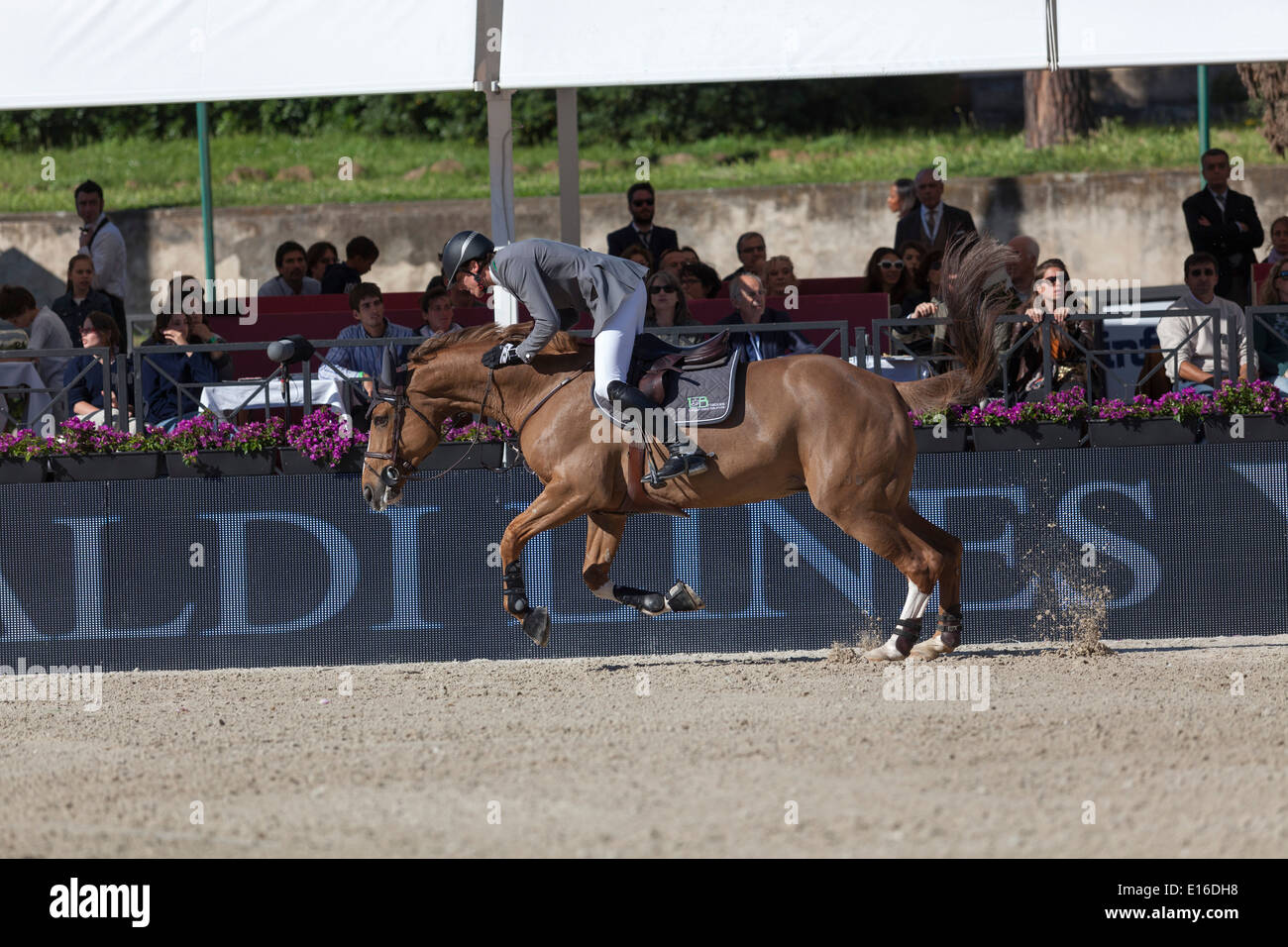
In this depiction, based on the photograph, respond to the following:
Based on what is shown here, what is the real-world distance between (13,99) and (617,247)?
4.54 meters

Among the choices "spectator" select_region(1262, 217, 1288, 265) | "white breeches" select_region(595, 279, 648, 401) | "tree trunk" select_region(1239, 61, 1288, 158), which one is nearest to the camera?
"white breeches" select_region(595, 279, 648, 401)

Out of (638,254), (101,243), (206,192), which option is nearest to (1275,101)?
(638,254)

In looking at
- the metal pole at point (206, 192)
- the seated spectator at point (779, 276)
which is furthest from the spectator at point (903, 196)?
the metal pole at point (206, 192)

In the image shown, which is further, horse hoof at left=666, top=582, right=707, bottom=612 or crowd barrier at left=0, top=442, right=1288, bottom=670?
crowd barrier at left=0, top=442, right=1288, bottom=670

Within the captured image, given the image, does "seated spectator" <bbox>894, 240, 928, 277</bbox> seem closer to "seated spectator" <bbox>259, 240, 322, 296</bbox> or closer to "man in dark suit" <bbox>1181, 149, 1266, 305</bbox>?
"man in dark suit" <bbox>1181, 149, 1266, 305</bbox>

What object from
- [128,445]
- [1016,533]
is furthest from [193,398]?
[1016,533]

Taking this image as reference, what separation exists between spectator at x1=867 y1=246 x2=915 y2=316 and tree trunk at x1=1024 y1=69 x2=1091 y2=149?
12.4 meters

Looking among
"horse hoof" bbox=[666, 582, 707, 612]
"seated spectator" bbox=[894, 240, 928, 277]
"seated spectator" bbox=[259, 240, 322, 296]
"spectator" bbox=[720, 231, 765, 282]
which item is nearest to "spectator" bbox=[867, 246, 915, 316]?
"seated spectator" bbox=[894, 240, 928, 277]

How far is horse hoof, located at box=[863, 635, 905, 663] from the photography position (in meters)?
9.47

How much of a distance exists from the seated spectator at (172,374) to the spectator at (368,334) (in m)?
0.82

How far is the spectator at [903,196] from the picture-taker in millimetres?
14461

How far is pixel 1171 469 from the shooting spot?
34.3 ft

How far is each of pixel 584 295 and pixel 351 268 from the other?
17.5 feet

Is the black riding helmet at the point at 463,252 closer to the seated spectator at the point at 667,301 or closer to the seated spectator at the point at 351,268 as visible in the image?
the seated spectator at the point at 667,301
